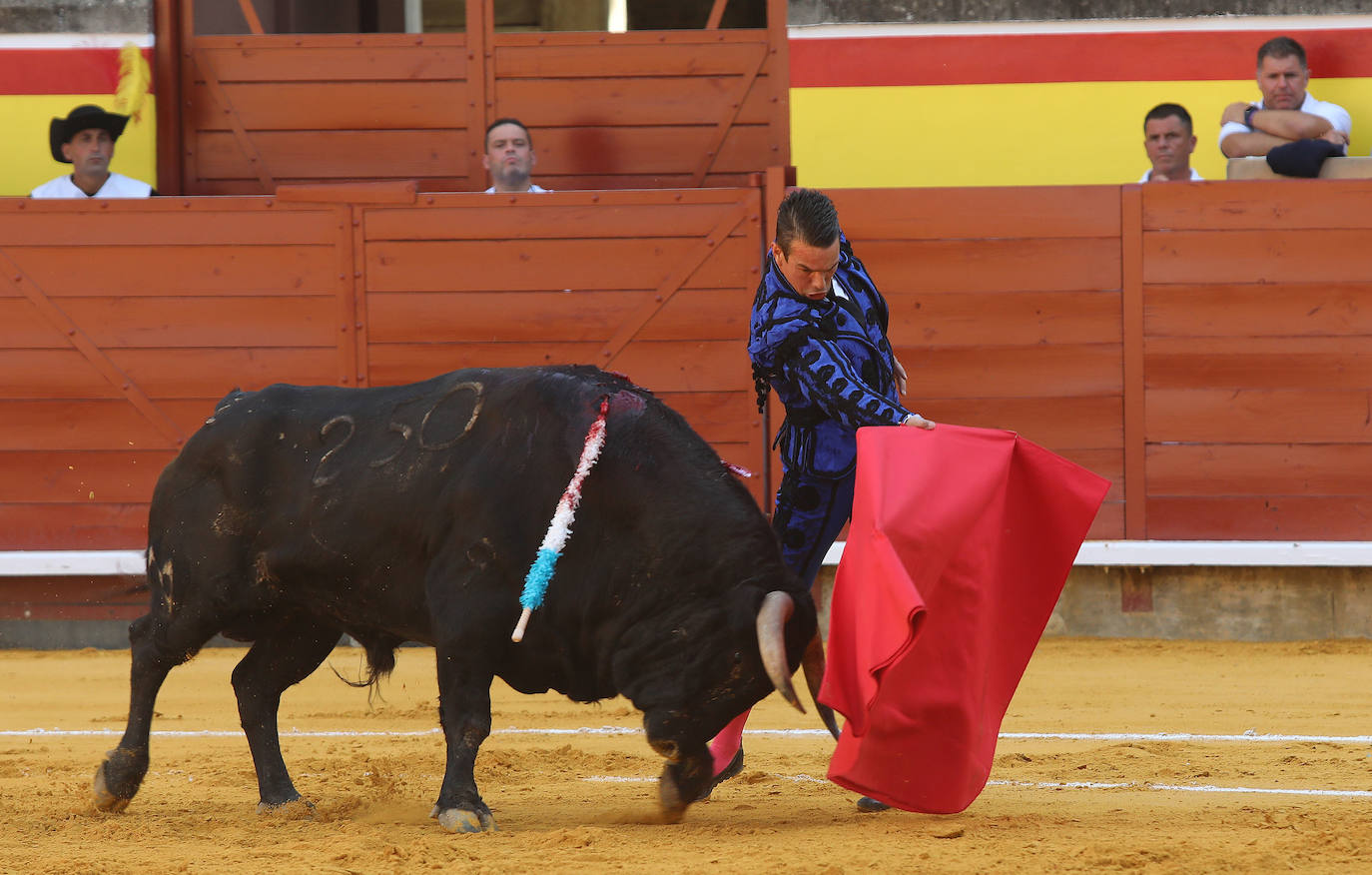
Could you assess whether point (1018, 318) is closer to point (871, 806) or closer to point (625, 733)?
point (625, 733)

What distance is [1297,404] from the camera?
22.1 feet

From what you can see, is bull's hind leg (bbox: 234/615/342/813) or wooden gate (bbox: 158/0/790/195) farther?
wooden gate (bbox: 158/0/790/195)

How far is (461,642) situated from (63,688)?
316cm

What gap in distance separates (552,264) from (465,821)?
3.78 meters

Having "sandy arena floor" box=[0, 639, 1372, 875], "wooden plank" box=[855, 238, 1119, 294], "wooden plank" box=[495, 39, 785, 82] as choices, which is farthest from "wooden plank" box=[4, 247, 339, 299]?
"wooden plank" box=[855, 238, 1119, 294]

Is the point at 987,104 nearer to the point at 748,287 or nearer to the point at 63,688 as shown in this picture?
the point at 748,287

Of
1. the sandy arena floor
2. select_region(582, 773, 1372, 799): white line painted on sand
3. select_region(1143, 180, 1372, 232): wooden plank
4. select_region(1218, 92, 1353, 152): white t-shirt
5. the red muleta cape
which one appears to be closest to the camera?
the sandy arena floor

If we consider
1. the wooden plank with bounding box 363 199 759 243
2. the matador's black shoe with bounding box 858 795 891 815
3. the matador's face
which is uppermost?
the wooden plank with bounding box 363 199 759 243

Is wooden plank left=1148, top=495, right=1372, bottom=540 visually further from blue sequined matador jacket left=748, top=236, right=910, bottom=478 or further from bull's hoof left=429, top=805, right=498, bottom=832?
bull's hoof left=429, top=805, right=498, bottom=832

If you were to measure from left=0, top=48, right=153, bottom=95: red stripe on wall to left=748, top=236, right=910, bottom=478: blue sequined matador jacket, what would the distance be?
4772mm

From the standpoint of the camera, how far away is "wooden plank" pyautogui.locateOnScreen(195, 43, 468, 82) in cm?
781

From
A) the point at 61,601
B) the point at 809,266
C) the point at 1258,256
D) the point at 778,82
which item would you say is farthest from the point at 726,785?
the point at 778,82

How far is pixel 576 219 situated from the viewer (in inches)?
275

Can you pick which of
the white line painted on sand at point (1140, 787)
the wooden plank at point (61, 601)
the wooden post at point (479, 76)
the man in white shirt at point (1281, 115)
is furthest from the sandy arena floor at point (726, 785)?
the wooden post at point (479, 76)
